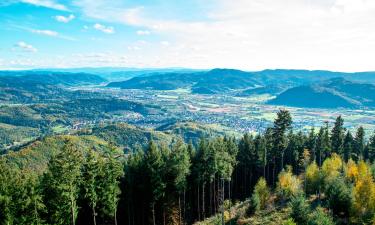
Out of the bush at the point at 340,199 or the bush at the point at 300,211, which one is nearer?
the bush at the point at 300,211

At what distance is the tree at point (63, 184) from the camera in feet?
144

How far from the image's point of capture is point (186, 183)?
2496 inches

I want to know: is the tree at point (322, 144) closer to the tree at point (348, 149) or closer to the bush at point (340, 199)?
the tree at point (348, 149)

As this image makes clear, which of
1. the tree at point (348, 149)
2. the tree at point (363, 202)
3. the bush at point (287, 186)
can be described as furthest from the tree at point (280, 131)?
the tree at point (363, 202)

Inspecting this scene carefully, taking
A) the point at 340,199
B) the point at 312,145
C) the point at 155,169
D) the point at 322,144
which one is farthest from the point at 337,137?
the point at 155,169

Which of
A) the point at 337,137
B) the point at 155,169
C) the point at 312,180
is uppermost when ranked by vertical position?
the point at 155,169

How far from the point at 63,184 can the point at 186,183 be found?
24.6 meters

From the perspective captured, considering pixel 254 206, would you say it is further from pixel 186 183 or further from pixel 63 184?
pixel 63 184

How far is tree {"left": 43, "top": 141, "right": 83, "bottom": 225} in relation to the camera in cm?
4394

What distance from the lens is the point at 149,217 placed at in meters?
67.1

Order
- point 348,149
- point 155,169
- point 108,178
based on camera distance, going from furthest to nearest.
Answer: point 348,149, point 155,169, point 108,178

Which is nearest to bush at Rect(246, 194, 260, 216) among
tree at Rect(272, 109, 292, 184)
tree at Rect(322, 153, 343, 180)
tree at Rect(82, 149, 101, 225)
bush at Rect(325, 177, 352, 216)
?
bush at Rect(325, 177, 352, 216)

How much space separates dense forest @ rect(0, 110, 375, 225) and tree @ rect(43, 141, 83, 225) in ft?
0.41

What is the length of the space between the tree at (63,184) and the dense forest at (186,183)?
13cm
